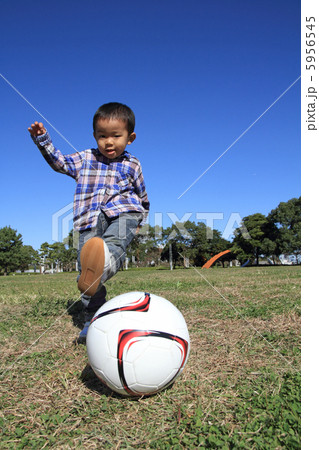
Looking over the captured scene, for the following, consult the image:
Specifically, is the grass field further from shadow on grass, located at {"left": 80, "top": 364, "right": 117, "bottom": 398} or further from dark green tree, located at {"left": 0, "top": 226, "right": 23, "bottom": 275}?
dark green tree, located at {"left": 0, "top": 226, "right": 23, "bottom": 275}

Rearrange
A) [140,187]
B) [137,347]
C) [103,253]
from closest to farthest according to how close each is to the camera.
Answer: [137,347] → [103,253] → [140,187]

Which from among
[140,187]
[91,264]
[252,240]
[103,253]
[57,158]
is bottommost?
[91,264]

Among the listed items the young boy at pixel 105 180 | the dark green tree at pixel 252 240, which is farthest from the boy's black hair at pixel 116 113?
the dark green tree at pixel 252 240

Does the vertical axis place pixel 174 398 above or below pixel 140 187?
below

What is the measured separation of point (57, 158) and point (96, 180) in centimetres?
62

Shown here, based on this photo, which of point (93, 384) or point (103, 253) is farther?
point (103, 253)

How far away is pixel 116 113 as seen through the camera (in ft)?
14.2

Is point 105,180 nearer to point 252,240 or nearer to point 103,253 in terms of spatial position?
point 103,253

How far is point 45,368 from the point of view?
3355 mm

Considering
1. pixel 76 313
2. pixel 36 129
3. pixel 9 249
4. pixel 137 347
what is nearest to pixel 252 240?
pixel 9 249

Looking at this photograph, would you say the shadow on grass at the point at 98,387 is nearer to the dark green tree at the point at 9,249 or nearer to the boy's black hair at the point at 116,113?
the boy's black hair at the point at 116,113

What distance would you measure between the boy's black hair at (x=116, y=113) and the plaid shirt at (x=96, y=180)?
20.0 inches
